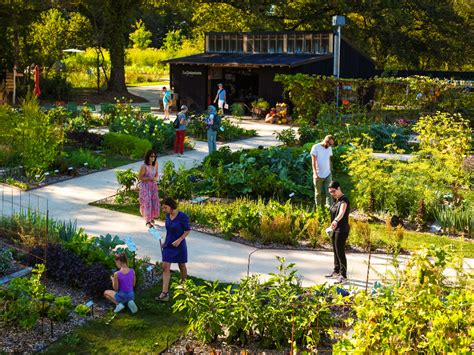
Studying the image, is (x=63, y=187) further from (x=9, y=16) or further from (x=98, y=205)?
(x=9, y=16)

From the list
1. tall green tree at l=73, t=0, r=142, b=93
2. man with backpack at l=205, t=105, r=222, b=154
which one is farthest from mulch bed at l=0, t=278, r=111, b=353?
tall green tree at l=73, t=0, r=142, b=93

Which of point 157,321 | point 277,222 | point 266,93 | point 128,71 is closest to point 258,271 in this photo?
point 277,222

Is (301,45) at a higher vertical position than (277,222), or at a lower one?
higher

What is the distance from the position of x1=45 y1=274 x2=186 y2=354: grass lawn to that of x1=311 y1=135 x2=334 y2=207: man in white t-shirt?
5.18 meters

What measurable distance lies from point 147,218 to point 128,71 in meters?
46.1

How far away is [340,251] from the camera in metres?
10.4

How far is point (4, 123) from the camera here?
1838 centimetres

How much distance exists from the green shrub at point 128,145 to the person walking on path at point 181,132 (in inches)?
32.0

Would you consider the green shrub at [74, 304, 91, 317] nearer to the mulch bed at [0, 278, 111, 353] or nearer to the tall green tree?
the mulch bed at [0, 278, 111, 353]

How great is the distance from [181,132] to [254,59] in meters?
14.2

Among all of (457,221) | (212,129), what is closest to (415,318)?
(457,221)

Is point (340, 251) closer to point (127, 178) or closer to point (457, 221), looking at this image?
point (457, 221)

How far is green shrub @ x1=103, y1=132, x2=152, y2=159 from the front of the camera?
66.3ft

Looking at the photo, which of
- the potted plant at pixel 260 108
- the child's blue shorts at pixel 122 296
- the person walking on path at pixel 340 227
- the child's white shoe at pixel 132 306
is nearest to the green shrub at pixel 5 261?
the child's blue shorts at pixel 122 296
